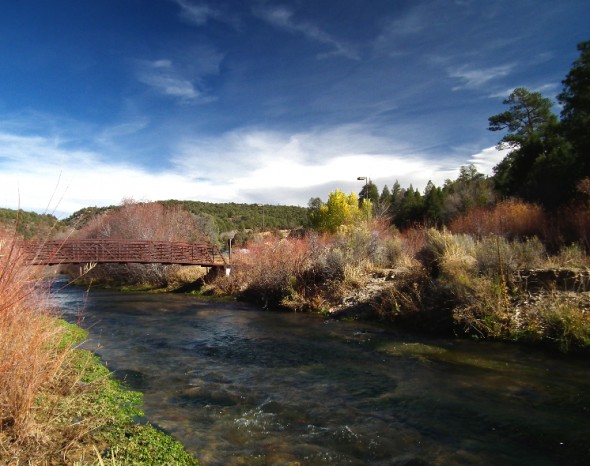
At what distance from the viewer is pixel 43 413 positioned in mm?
4988

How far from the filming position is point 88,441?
5.00 meters

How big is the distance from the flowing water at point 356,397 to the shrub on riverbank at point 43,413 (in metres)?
0.62

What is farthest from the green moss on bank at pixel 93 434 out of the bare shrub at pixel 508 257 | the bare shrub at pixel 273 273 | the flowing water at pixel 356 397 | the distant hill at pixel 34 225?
the bare shrub at pixel 273 273

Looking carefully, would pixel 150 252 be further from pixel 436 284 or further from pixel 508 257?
pixel 508 257

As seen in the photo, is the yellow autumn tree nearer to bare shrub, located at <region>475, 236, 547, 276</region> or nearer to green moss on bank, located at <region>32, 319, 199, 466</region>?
bare shrub, located at <region>475, 236, 547, 276</region>

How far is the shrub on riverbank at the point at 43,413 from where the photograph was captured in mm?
4344

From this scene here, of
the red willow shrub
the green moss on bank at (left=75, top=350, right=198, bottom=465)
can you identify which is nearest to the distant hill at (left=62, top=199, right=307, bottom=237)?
the red willow shrub

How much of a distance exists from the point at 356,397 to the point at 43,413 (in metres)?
5.07

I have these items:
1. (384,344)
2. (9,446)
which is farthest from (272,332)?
(9,446)

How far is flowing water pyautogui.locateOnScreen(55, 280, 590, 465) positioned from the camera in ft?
18.8

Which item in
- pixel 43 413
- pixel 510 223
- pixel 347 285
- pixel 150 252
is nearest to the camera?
pixel 43 413

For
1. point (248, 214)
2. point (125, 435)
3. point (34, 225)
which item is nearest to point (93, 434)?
point (125, 435)

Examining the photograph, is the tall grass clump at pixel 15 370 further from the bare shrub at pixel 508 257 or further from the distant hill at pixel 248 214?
the distant hill at pixel 248 214

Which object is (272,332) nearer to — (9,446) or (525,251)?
(525,251)
